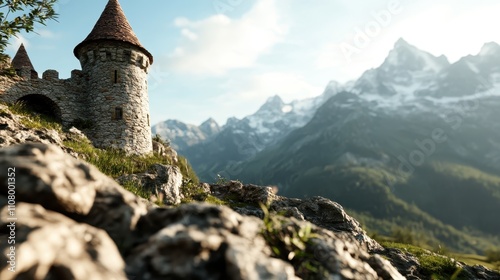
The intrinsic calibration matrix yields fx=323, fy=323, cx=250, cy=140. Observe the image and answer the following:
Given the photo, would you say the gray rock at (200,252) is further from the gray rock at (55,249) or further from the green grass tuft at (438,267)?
the green grass tuft at (438,267)

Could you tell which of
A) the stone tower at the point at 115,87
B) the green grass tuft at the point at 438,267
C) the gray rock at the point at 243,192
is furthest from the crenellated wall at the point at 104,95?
the green grass tuft at the point at 438,267

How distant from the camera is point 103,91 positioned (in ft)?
82.8

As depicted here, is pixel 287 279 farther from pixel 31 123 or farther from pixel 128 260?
pixel 31 123

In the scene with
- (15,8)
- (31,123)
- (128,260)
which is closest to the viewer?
(128,260)

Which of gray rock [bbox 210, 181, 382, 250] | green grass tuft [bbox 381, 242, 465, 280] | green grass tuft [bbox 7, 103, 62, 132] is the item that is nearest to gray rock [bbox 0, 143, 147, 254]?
gray rock [bbox 210, 181, 382, 250]

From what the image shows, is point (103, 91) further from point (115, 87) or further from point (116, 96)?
point (116, 96)

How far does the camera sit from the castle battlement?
961 inches

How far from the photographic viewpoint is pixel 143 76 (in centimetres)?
2744

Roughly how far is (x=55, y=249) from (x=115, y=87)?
23.8 m

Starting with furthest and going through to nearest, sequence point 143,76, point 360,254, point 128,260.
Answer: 1. point 143,76
2. point 360,254
3. point 128,260

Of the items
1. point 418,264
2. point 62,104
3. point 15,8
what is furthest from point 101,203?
point 62,104

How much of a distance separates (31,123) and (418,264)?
904 inches

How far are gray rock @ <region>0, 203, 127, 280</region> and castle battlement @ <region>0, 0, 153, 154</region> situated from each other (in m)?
21.2

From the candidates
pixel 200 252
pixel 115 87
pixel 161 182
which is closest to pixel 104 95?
pixel 115 87
